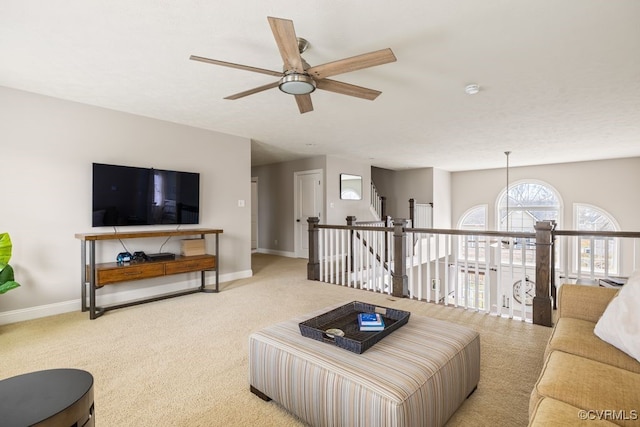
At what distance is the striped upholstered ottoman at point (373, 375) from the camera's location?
132 cm

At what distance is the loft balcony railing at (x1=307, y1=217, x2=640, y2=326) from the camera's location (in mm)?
2980

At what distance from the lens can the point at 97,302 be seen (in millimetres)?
3604

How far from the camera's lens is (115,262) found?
3.66 meters

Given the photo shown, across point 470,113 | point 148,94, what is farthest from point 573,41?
point 148,94

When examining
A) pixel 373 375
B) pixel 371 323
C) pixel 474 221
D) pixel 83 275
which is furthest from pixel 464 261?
pixel 83 275

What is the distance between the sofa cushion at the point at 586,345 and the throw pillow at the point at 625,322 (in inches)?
1.2

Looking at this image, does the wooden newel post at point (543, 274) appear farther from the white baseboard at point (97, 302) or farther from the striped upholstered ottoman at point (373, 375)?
the white baseboard at point (97, 302)

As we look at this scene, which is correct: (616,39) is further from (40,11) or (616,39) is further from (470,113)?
(40,11)

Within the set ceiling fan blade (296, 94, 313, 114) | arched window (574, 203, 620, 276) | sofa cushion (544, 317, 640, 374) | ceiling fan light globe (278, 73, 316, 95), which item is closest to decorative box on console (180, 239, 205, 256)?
ceiling fan blade (296, 94, 313, 114)

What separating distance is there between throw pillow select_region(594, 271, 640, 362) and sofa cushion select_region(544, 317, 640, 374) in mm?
31

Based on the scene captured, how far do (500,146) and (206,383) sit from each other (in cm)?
604

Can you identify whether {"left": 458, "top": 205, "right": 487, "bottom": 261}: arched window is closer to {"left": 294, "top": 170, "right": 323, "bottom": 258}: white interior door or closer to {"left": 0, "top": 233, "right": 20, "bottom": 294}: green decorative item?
{"left": 294, "top": 170, "right": 323, "bottom": 258}: white interior door

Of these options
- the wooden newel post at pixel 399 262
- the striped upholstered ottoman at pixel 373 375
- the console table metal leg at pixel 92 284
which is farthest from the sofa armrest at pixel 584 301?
the console table metal leg at pixel 92 284
